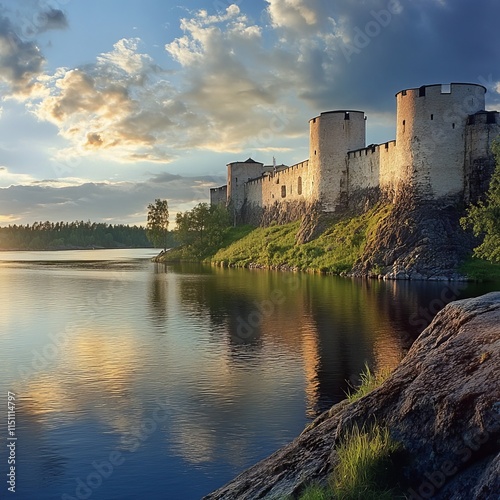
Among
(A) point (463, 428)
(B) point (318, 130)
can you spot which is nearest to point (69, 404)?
(A) point (463, 428)

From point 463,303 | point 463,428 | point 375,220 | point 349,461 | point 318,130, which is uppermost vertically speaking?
point 318,130

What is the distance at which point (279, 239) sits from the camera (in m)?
66.8

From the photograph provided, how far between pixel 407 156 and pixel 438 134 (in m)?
3.23

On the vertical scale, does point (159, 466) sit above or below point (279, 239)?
below

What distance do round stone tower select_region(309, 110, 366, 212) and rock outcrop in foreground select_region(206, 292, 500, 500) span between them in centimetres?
5554

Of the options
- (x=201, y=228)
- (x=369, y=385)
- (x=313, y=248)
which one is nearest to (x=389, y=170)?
(x=313, y=248)

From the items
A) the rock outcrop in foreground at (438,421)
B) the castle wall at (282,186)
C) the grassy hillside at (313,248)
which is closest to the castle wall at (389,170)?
the grassy hillside at (313,248)

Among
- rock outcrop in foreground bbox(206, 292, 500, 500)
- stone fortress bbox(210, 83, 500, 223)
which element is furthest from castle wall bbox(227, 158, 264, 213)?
rock outcrop in foreground bbox(206, 292, 500, 500)

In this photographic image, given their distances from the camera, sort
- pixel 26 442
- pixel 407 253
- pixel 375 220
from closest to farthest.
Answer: pixel 26 442
pixel 407 253
pixel 375 220

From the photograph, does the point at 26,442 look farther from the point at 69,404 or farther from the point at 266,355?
the point at 266,355

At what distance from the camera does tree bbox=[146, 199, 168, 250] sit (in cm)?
9519

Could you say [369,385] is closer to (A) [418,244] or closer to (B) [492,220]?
(B) [492,220]

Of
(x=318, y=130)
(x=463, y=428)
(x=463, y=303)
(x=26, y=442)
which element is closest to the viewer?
(x=463, y=428)

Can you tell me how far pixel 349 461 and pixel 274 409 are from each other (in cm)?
733
